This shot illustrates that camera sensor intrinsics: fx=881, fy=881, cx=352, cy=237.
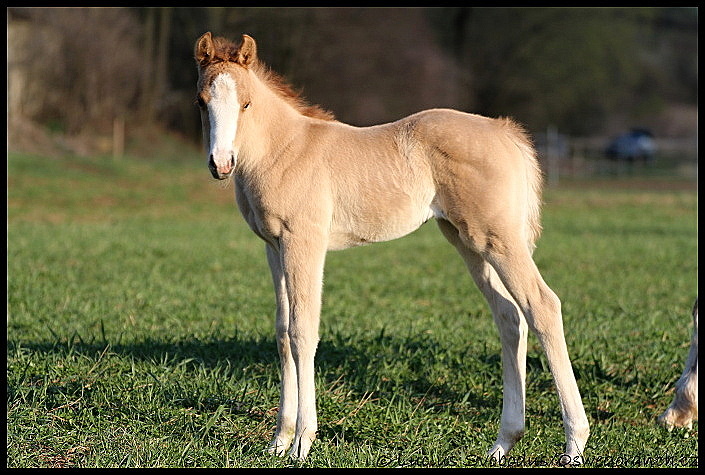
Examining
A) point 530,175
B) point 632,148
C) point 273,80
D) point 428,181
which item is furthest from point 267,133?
point 632,148

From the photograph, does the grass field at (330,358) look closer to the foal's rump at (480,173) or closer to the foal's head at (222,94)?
the foal's rump at (480,173)

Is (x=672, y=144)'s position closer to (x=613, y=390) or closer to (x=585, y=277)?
(x=585, y=277)

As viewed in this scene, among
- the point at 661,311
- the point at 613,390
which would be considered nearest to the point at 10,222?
the point at 661,311

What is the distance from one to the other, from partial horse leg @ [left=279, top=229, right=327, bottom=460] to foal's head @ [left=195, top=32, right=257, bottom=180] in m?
0.55

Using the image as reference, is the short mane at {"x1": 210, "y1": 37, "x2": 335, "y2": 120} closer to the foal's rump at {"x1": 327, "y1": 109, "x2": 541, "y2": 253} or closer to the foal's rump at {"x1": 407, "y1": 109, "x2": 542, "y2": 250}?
the foal's rump at {"x1": 327, "y1": 109, "x2": 541, "y2": 253}

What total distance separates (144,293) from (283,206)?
15.6 ft

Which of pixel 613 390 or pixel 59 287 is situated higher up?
pixel 613 390

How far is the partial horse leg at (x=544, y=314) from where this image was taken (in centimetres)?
461

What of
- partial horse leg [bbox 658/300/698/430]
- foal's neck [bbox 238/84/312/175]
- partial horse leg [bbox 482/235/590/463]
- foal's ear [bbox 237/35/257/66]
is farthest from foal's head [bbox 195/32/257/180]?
partial horse leg [bbox 658/300/698/430]

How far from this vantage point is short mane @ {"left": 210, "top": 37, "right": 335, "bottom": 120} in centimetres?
461

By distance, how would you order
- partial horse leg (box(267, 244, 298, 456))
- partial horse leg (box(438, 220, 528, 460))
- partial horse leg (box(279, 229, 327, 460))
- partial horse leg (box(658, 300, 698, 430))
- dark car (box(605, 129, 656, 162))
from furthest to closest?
dark car (box(605, 129, 656, 162)) < partial horse leg (box(658, 300, 698, 430)) < partial horse leg (box(438, 220, 528, 460)) < partial horse leg (box(267, 244, 298, 456)) < partial horse leg (box(279, 229, 327, 460))

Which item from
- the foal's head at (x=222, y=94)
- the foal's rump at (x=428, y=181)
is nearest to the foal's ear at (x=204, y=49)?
the foal's head at (x=222, y=94)

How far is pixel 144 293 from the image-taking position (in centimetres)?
896

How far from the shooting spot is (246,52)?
15.2ft
